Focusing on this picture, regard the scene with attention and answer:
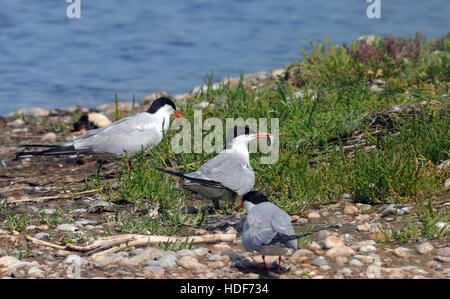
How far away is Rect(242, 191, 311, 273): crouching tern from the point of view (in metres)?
3.37

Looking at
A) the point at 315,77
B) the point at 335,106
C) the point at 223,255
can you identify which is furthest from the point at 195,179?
the point at 315,77

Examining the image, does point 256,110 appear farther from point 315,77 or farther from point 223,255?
point 223,255

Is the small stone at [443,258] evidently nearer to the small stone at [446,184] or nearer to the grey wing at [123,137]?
the small stone at [446,184]

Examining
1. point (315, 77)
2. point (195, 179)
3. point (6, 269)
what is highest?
point (315, 77)

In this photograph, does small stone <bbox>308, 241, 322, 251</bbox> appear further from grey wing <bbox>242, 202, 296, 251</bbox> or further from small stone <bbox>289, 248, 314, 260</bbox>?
grey wing <bbox>242, 202, 296, 251</bbox>

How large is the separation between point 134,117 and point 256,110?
122 centimetres

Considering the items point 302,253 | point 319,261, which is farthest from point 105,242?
point 319,261

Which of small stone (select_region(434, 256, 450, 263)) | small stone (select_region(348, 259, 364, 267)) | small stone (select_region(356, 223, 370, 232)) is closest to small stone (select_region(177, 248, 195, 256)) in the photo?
small stone (select_region(348, 259, 364, 267))

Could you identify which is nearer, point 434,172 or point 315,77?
point 434,172

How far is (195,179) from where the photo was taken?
4.36 m

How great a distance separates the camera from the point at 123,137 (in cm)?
600

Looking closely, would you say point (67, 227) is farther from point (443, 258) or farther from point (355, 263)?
point (443, 258)

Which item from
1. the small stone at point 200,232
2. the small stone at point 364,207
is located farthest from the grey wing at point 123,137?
the small stone at point 364,207

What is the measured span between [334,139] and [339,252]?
Answer: 2136 mm
